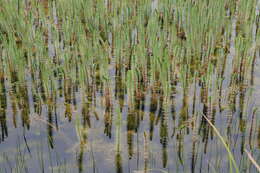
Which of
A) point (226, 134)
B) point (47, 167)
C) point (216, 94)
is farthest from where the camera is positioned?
point (216, 94)

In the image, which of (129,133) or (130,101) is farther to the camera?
(130,101)

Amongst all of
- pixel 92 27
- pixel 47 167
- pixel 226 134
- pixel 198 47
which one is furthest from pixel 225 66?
pixel 47 167

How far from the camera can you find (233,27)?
4355 mm

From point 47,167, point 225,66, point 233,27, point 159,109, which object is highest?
point 233,27

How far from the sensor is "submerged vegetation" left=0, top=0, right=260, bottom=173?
7.84ft

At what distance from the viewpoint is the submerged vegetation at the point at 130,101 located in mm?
2389

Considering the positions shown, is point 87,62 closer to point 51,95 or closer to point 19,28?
point 51,95

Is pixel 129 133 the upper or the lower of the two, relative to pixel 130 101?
lower

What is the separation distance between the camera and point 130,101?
2.83 m

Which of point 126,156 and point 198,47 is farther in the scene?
point 198,47

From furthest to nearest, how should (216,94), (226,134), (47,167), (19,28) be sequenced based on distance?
(19,28), (216,94), (226,134), (47,167)

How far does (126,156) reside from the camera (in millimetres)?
2408

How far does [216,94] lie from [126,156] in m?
0.84

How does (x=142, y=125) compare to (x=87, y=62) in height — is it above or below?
below
